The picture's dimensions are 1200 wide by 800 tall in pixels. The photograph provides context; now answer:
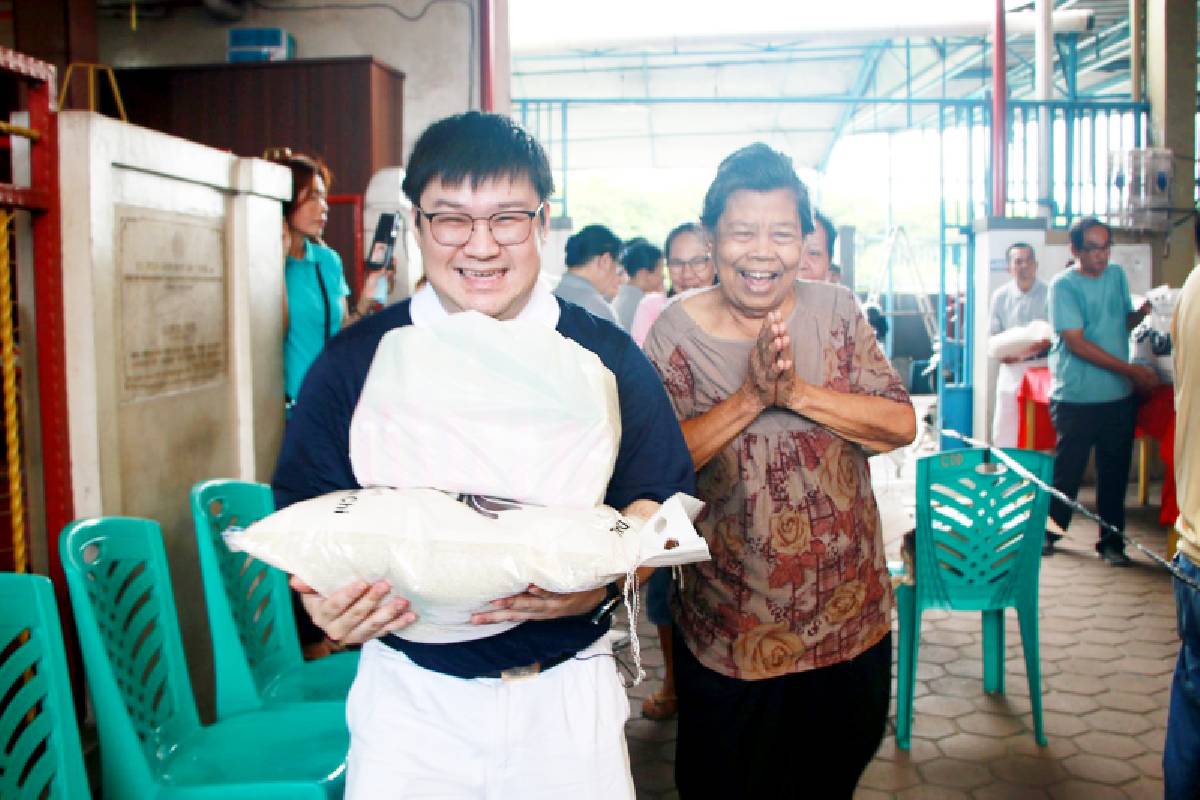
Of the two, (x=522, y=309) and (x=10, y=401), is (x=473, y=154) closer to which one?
(x=522, y=309)

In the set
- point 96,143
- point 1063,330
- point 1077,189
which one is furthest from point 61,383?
point 1077,189

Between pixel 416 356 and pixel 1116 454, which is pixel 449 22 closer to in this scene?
pixel 1116 454

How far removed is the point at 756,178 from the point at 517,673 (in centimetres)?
107

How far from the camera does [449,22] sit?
6570mm

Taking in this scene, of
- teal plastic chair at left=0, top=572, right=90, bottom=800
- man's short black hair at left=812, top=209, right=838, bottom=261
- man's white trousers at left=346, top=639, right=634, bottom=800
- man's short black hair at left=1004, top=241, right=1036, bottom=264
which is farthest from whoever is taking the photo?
man's short black hair at left=1004, top=241, right=1036, bottom=264

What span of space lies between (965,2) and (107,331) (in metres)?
8.36

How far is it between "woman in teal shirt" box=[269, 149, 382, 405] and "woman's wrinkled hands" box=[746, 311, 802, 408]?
6.70 feet

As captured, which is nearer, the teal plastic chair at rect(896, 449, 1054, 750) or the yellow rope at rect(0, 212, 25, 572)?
the yellow rope at rect(0, 212, 25, 572)

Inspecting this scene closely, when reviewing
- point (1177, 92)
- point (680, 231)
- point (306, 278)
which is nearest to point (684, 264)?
point (680, 231)

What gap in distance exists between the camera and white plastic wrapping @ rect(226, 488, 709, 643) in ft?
3.69

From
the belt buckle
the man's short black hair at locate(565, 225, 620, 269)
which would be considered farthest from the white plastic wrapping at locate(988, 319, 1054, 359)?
the belt buckle

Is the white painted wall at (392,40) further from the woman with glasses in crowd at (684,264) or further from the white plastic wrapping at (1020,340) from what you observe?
the white plastic wrapping at (1020,340)

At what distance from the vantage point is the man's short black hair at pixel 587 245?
166 inches

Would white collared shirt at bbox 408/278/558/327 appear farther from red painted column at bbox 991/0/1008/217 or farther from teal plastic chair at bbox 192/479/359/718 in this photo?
red painted column at bbox 991/0/1008/217
